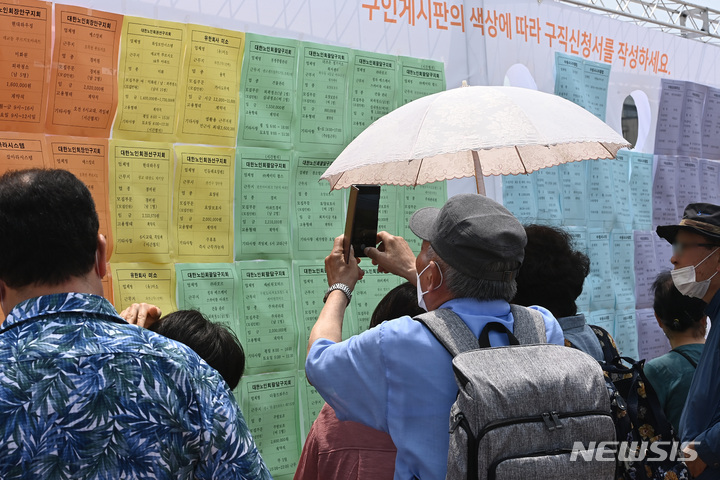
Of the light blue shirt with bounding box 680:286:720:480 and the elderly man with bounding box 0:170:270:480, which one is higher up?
the elderly man with bounding box 0:170:270:480

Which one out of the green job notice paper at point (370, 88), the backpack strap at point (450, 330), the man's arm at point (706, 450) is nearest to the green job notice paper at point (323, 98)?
A: the green job notice paper at point (370, 88)

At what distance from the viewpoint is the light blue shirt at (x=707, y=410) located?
1990mm

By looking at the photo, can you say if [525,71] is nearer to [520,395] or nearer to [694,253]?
[694,253]

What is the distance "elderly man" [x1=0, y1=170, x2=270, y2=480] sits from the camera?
42.8 inches

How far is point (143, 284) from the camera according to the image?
1982mm

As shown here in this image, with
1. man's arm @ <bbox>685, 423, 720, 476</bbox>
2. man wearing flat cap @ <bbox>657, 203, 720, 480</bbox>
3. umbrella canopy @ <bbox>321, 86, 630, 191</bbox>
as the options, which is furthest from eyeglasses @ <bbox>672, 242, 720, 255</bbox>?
man's arm @ <bbox>685, 423, 720, 476</bbox>

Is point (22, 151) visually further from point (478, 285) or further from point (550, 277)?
point (550, 277)

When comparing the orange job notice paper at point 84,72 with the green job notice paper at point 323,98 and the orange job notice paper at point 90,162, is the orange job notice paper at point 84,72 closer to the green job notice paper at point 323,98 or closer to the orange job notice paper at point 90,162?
the orange job notice paper at point 90,162

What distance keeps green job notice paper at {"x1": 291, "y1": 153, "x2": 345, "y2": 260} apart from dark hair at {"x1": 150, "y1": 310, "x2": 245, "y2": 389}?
2.07 ft

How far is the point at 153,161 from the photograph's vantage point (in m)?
2.02

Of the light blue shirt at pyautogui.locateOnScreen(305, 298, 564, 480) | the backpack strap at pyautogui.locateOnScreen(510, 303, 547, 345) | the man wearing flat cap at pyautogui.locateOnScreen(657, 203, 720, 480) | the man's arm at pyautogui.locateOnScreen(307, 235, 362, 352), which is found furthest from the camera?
the man wearing flat cap at pyautogui.locateOnScreen(657, 203, 720, 480)

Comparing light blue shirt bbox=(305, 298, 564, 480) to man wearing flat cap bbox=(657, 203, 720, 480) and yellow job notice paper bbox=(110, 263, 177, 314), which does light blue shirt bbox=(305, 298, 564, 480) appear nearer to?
yellow job notice paper bbox=(110, 263, 177, 314)

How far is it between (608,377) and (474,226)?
0.71 meters

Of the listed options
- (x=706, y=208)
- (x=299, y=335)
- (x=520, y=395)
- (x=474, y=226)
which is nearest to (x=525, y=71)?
(x=706, y=208)
